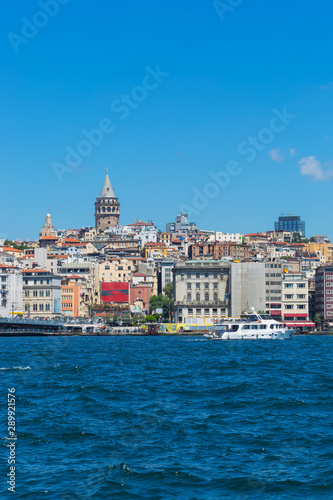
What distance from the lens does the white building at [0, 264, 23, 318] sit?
115 meters

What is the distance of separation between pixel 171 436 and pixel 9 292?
9523 centimetres

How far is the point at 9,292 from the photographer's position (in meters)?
116

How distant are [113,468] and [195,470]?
1759 mm

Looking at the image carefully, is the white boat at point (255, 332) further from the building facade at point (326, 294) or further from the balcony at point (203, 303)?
the building facade at point (326, 294)

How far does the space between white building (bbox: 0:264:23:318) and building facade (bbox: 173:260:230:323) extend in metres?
21.1

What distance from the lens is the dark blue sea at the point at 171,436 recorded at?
17.9m

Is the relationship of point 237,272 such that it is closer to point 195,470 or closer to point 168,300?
point 168,300

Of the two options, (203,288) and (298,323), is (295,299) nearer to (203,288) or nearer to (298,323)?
(298,323)

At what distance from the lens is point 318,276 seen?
122 m

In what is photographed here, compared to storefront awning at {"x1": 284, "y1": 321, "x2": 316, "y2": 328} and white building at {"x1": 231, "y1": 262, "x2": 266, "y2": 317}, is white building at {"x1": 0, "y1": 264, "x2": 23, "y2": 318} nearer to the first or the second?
white building at {"x1": 231, "y1": 262, "x2": 266, "y2": 317}

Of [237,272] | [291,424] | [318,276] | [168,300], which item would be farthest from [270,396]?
[168,300]

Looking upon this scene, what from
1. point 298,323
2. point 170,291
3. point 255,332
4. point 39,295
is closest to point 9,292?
point 39,295

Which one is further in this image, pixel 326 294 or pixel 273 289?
pixel 326 294

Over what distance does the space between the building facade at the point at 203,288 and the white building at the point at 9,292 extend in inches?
832
